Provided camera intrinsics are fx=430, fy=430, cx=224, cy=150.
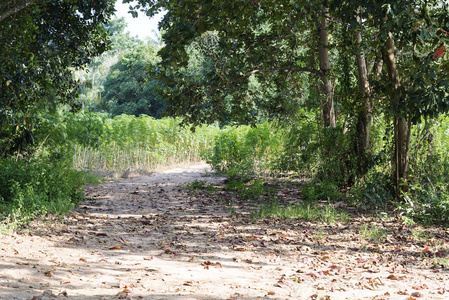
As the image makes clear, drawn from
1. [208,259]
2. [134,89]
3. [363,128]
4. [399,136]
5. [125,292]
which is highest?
[134,89]

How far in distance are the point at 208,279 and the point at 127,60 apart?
24.1m

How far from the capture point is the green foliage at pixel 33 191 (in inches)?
219

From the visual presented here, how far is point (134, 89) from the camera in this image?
2627 centimetres

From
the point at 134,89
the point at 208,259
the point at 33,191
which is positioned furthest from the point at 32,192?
the point at 134,89

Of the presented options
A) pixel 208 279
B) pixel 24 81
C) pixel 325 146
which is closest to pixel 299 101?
pixel 325 146

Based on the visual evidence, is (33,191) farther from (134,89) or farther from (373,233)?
(134,89)

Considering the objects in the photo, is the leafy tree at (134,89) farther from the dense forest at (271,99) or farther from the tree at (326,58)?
the tree at (326,58)

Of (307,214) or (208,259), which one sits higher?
(307,214)

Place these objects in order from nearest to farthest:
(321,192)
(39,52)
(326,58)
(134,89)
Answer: (39,52) < (321,192) < (326,58) < (134,89)

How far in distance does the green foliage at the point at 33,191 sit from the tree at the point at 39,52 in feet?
2.39

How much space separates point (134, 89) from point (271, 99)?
17785mm

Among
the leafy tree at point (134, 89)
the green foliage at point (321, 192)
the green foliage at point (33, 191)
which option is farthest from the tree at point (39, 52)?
the leafy tree at point (134, 89)

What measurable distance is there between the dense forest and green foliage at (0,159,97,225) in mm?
27

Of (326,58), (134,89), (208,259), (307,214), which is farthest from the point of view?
(134,89)
